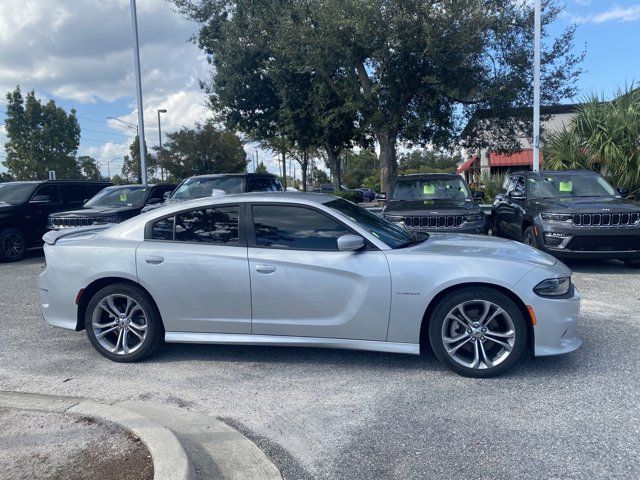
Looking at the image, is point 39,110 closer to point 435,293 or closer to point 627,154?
point 627,154

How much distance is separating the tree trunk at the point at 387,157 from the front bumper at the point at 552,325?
38.1ft

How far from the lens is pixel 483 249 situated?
180 inches

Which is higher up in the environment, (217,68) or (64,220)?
(217,68)

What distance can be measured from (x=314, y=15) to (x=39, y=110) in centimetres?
3486

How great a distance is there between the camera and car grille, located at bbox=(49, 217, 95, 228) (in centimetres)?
1070

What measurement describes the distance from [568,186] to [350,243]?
268 inches

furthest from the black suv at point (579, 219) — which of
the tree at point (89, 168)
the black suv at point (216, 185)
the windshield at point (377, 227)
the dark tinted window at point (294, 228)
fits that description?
the tree at point (89, 168)

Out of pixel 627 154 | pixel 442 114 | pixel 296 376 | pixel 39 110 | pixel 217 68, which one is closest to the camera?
pixel 296 376

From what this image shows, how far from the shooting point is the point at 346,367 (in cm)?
460

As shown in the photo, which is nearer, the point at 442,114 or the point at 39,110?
the point at 442,114

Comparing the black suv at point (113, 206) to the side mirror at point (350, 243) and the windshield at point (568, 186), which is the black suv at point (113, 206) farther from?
the windshield at point (568, 186)

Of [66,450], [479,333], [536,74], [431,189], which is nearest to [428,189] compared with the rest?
[431,189]

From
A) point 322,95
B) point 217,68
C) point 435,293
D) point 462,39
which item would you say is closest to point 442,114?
point 462,39

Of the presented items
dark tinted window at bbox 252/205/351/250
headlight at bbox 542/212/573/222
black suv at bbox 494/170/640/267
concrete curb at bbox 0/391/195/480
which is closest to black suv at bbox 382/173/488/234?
black suv at bbox 494/170/640/267
